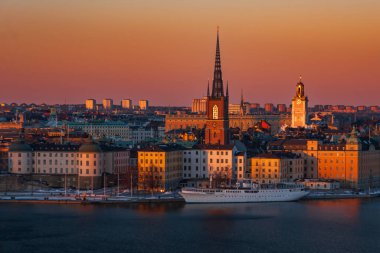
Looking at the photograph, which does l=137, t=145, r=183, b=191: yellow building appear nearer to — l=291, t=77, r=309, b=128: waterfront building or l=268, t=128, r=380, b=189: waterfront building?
l=268, t=128, r=380, b=189: waterfront building

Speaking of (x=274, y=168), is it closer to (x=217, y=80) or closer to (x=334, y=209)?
(x=217, y=80)

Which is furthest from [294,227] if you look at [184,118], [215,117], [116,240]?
[184,118]

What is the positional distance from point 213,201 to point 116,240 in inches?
435

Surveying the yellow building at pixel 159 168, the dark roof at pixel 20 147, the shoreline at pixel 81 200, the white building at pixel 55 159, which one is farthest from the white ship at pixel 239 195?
the dark roof at pixel 20 147

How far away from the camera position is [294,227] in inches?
1423

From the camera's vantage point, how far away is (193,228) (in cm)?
3588

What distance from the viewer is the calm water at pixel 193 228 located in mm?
32375

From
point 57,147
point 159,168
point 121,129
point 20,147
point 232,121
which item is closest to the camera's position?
point 159,168

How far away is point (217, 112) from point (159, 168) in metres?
5.84

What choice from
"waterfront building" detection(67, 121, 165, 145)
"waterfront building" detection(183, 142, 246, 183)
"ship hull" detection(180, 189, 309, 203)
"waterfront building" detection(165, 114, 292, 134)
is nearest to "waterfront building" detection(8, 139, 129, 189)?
"waterfront building" detection(183, 142, 246, 183)

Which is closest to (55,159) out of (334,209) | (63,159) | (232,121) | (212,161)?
(63,159)

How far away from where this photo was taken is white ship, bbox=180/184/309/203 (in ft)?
143

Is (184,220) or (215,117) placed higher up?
(215,117)

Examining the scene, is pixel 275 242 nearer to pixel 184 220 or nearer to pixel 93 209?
pixel 184 220
